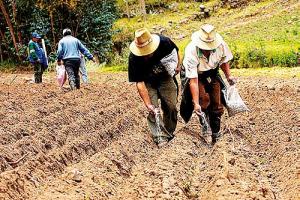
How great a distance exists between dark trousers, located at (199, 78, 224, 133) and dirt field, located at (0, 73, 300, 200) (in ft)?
0.88

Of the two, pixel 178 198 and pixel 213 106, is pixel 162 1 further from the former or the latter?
pixel 178 198

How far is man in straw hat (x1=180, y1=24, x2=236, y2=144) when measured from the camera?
23.6 ft

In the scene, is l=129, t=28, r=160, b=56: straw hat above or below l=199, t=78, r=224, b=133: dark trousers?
above

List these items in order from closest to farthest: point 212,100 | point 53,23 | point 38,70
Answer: point 212,100, point 38,70, point 53,23

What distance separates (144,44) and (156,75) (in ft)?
2.09

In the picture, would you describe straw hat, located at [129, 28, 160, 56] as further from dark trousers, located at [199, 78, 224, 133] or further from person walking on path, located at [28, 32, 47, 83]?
person walking on path, located at [28, 32, 47, 83]

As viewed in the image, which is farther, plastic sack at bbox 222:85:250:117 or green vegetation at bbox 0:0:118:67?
green vegetation at bbox 0:0:118:67

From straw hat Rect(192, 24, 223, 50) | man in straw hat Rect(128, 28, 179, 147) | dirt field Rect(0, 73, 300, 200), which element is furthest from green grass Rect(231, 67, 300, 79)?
straw hat Rect(192, 24, 223, 50)

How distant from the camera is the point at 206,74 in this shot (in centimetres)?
763

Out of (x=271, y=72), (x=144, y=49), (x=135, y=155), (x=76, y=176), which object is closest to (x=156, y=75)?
(x=144, y=49)

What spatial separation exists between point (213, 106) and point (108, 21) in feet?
59.0

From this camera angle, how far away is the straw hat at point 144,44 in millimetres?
7250

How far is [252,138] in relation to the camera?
313 inches

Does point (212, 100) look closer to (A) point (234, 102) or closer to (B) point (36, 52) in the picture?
(A) point (234, 102)
